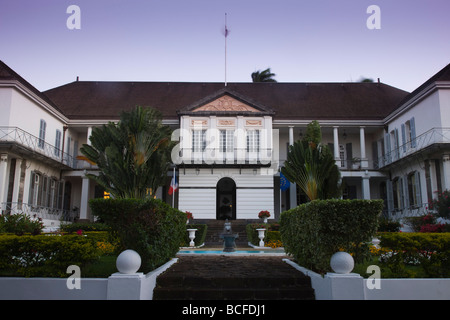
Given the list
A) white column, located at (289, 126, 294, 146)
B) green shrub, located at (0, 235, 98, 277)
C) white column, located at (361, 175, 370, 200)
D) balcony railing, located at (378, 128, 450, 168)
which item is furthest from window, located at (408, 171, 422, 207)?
green shrub, located at (0, 235, 98, 277)

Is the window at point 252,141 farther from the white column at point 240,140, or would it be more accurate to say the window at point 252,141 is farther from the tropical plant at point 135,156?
the tropical plant at point 135,156

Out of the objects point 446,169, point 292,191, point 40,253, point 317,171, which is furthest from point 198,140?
point 40,253

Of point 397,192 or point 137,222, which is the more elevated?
point 397,192

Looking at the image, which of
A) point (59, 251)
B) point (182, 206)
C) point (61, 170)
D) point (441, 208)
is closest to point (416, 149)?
point (441, 208)

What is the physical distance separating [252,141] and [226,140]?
5.62 ft

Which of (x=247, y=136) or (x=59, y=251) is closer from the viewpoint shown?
(x=59, y=251)

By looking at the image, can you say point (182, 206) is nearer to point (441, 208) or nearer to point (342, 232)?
Answer: point (441, 208)

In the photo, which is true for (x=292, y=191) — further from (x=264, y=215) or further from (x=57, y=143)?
(x=57, y=143)

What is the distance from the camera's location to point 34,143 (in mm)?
21531

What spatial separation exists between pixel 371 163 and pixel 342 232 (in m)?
22.9

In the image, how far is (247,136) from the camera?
25.5m

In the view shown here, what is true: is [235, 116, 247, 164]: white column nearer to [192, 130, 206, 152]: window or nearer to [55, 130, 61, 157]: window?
[192, 130, 206, 152]: window

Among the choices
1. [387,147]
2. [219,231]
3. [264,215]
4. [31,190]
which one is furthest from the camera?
[387,147]

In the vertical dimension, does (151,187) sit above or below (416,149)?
below
